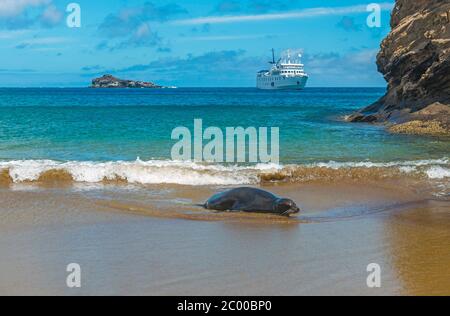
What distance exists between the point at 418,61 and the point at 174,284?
98.9 ft

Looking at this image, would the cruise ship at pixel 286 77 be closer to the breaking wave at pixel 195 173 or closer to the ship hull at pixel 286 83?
the ship hull at pixel 286 83

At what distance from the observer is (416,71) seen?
110 feet

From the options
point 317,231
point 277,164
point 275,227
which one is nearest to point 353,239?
point 317,231

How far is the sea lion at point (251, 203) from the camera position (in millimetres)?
11070

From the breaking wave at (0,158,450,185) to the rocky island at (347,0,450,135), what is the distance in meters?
12.1

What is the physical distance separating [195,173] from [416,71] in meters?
21.9

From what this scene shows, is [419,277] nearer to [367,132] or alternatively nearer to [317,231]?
[317,231]

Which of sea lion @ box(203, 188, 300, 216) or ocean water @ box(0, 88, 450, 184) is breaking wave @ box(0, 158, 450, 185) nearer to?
ocean water @ box(0, 88, 450, 184)

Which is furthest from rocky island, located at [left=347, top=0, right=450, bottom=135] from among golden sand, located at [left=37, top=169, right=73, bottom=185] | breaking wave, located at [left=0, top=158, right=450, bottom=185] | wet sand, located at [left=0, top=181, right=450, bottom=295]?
golden sand, located at [left=37, top=169, right=73, bottom=185]

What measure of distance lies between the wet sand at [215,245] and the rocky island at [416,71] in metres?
18.1

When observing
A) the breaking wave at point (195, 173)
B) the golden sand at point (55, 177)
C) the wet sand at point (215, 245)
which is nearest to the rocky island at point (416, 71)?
the breaking wave at point (195, 173)

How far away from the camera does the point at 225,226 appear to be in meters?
10.1

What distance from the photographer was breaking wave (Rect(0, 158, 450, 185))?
15.5m

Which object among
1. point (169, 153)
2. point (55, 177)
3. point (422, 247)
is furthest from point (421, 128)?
point (422, 247)
